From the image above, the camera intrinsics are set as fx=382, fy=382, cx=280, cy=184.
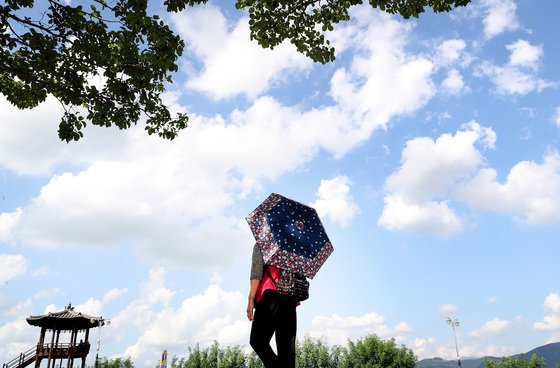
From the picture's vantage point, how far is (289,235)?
443 cm

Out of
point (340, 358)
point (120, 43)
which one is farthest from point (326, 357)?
point (120, 43)

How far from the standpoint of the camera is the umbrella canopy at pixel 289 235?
4.24 meters

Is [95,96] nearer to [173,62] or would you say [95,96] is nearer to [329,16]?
[173,62]

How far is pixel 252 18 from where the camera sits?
27.9ft

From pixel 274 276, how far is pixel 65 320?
95.0 feet

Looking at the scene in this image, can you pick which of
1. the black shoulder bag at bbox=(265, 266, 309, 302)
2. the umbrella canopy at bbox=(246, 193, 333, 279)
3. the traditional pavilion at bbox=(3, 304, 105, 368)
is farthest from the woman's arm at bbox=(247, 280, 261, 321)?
the traditional pavilion at bbox=(3, 304, 105, 368)

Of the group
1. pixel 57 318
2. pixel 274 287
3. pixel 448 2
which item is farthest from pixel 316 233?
pixel 57 318

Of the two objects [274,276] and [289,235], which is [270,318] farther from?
[289,235]

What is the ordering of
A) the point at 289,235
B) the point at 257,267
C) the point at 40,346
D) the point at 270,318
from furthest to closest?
the point at 40,346, the point at 289,235, the point at 257,267, the point at 270,318

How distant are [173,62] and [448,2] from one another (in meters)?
6.29

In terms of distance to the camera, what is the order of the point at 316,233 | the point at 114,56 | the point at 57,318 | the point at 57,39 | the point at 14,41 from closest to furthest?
1. the point at 316,233
2. the point at 14,41
3. the point at 57,39
4. the point at 114,56
5. the point at 57,318

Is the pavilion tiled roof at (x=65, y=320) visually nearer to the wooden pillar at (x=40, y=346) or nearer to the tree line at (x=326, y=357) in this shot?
the wooden pillar at (x=40, y=346)

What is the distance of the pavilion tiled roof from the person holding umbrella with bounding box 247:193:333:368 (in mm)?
Answer: 28194

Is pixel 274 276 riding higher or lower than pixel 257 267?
lower
